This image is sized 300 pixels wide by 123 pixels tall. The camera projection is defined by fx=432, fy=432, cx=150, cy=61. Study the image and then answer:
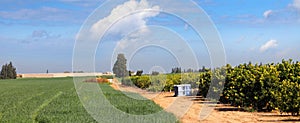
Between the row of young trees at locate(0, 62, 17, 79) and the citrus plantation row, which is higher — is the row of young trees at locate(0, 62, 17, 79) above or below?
above

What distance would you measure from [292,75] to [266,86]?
1155mm

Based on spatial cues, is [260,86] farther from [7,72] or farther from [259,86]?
[7,72]

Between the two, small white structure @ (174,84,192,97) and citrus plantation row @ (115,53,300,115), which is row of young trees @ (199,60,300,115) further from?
small white structure @ (174,84,192,97)

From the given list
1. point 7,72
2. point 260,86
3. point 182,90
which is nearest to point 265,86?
point 260,86

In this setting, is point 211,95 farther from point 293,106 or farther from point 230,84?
point 293,106

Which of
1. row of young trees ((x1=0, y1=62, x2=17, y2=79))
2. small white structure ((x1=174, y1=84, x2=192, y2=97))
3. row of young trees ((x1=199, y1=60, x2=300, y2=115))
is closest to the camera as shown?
row of young trees ((x1=199, y1=60, x2=300, y2=115))

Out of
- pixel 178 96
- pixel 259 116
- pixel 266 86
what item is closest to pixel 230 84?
pixel 266 86

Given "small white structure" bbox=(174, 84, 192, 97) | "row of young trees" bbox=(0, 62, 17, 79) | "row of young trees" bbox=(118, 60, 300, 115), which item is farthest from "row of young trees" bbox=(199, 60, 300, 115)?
"row of young trees" bbox=(0, 62, 17, 79)

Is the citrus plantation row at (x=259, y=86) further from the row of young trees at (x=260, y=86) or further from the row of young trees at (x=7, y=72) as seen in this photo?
the row of young trees at (x=7, y=72)

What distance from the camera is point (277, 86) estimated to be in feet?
49.6

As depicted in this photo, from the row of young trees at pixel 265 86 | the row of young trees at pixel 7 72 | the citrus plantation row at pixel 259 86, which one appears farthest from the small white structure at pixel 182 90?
the row of young trees at pixel 7 72

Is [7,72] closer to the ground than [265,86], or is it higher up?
higher up

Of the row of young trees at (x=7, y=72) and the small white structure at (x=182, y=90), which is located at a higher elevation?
the row of young trees at (x=7, y=72)

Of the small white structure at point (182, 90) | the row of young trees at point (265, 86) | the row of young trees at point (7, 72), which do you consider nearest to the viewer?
the row of young trees at point (265, 86)
